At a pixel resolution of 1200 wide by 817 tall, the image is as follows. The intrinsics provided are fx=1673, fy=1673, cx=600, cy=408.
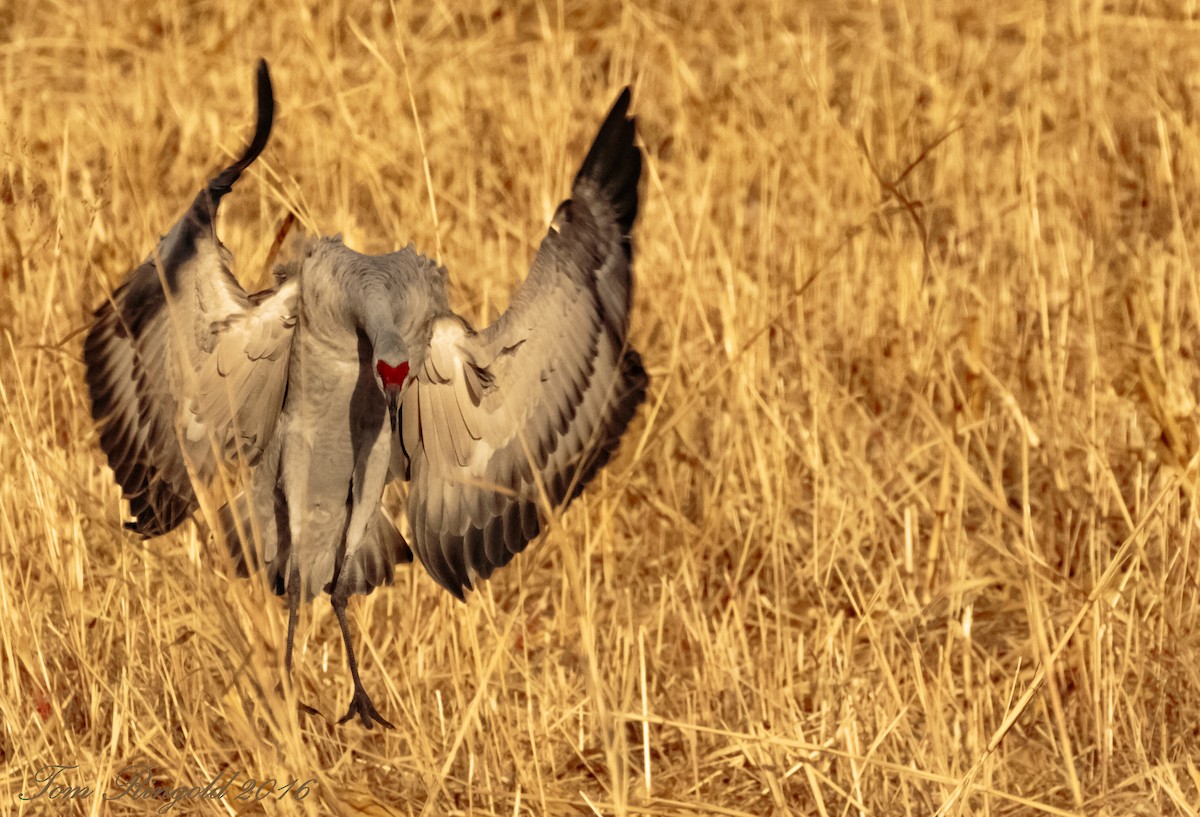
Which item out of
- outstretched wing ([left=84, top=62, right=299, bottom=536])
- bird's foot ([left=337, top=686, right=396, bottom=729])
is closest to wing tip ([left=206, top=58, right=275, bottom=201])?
outstretched wing ([left=84, top=62, right=299, bottom=536])

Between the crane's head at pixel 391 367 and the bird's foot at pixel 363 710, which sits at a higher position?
the crane's head at pixel 391 367

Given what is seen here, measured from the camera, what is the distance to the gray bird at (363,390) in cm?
372

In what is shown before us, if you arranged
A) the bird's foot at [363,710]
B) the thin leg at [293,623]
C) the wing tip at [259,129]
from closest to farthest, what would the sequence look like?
the wing tip at [259,129] < the thin leg at [293,623] < the bird's foot at [363,710]

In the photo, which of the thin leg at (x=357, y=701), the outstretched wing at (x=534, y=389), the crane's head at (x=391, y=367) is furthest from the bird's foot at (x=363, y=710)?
the crane's head at (x=391, y=367)

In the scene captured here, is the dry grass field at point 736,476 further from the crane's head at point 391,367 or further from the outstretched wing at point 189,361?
the crane's head at point 391,367

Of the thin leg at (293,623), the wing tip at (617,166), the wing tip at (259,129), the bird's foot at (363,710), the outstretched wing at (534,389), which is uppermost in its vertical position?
the wing tip at (259,129)

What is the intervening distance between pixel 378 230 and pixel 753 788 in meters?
3.72

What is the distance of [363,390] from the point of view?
13.0 ft

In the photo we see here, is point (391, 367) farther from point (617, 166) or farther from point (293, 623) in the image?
point (293, 623)

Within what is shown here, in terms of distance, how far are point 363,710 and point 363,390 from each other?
77cm

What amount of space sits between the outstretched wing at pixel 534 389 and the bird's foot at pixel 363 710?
1.09ft

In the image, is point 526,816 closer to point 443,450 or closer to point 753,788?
point 753,788

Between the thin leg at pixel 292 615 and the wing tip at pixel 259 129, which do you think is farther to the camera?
the thin leg at pixel 292 615

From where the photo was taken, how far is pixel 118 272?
5531mm
